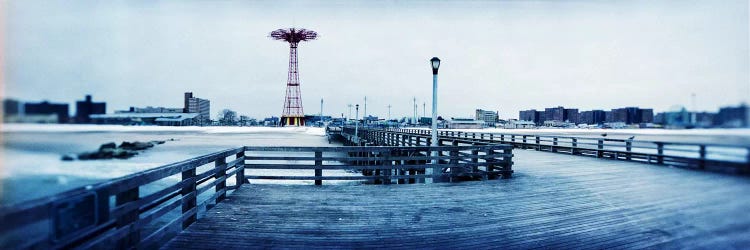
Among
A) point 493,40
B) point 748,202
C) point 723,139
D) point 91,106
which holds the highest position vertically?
point 493,40

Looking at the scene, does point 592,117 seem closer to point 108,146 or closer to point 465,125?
point 108,146

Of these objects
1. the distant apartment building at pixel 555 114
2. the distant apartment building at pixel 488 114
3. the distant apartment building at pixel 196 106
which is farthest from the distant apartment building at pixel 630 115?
the distant apartment building at pixel 488 114

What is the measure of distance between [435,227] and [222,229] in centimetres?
275

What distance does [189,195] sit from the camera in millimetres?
4711

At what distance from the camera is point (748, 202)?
1.66m

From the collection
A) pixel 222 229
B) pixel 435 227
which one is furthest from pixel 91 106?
pixel 435 227

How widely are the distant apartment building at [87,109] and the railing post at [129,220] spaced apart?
1.63 m

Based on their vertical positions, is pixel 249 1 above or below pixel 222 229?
above

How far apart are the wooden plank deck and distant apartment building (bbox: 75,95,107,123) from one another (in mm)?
2341

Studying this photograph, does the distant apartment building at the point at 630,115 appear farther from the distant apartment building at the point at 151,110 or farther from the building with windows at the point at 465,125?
the building with windows at the point at 465,125

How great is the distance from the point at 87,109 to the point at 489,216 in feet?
15.8

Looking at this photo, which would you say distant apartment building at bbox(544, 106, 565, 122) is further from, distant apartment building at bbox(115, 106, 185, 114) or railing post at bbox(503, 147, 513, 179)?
railing post at bbox(503, 147, 513, 179)

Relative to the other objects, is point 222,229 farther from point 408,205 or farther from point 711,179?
point 711,179

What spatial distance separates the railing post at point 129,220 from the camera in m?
3.26
